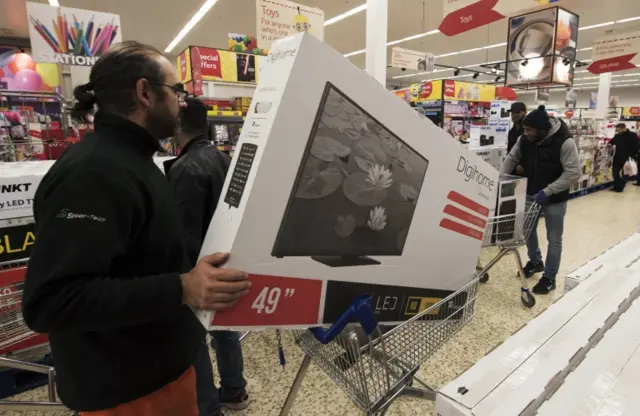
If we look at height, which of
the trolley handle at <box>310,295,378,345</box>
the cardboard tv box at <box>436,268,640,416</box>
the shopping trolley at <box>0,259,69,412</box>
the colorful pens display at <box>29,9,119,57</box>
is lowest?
the shopping trolley at <box>0,259,69,412</box>

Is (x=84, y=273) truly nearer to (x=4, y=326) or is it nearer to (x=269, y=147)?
(x=269, y=147)

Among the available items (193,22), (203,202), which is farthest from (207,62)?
(193,22)

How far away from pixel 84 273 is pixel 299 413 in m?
1.66

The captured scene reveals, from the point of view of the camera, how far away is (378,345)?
1.11 metres

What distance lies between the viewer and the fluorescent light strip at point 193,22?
357 inches

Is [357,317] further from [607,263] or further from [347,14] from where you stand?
[347,14]

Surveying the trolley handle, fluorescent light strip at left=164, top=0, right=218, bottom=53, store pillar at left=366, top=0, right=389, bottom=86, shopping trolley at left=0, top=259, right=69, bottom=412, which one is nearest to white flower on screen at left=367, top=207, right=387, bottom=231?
the trolley handle

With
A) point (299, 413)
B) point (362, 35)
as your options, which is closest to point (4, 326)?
point (299, 413)

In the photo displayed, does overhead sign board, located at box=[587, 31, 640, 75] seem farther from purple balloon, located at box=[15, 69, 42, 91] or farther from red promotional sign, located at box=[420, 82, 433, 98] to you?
purple balloon, located at box=[15, 69, 42, 91]

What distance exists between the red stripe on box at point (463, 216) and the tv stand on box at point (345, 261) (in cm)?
29

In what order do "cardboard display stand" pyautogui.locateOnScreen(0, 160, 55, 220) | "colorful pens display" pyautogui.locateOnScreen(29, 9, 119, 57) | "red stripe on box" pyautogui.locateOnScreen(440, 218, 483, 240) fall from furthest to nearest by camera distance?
"colorful pens display" pyautogui.locateOnScreen(29, 9, 119, 57) → "cardboard display stand" pyautogui.locateOnScreen(0, 160, 55, 220) → "red stripe on box" pyautogui.locateOnScreen(440, 218, 483, 240)

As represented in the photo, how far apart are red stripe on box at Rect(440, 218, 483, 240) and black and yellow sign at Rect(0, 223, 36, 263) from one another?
6.97ft

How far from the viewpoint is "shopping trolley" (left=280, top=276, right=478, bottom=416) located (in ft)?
3.28

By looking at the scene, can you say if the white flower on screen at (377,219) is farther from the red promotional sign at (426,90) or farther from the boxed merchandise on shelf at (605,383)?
the red promotional sign at (426,90)
